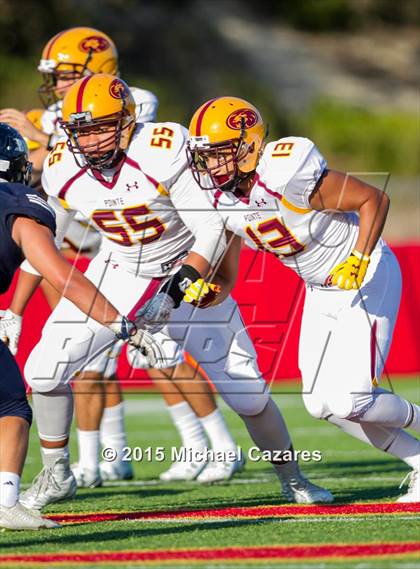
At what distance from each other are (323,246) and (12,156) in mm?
1491

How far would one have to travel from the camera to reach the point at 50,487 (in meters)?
5.66

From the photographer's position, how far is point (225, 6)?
31.6 meters

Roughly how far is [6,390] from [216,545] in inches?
38.2

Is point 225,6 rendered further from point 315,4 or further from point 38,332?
point 38,332

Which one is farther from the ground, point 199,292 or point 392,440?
point 199,292

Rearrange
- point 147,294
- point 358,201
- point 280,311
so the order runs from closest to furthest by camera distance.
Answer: point 358,201, point 147,294, point 280,311

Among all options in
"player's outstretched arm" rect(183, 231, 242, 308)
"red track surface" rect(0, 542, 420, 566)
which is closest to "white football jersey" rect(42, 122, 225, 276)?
"player's outstretched arm" rect(183, 231, 242, 308)

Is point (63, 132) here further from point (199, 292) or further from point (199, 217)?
point (199, 292)

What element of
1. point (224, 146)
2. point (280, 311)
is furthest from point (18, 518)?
point (280, 311)

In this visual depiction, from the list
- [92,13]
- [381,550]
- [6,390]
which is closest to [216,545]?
[381,550]

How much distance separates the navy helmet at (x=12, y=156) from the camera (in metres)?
4.85

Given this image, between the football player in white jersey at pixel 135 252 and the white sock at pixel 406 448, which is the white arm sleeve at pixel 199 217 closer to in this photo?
the football player in white jersey at pixel 135 252

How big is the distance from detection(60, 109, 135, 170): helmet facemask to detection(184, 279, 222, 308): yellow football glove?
781mm

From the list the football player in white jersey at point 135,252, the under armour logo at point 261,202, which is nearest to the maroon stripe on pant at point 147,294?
the football player in white jersey at point 135,252
